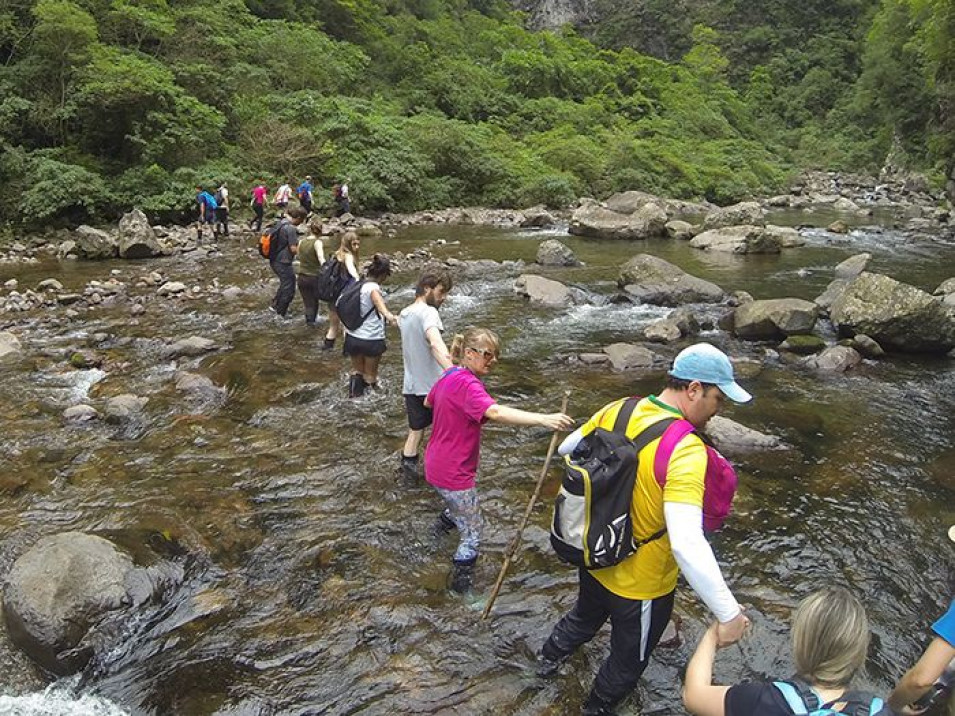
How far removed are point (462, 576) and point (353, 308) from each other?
140 inches

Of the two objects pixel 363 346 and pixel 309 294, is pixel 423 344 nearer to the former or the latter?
pixel 363 346

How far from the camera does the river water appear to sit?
12.4ft

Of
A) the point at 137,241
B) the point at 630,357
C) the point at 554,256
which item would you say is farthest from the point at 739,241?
the point at 137,241

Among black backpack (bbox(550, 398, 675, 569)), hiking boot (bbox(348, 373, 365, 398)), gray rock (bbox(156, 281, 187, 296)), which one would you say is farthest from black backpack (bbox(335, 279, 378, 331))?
gray rock (bbox(156, 281, 187, 296))

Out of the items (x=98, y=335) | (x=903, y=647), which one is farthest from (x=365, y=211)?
(x=903, y=647)

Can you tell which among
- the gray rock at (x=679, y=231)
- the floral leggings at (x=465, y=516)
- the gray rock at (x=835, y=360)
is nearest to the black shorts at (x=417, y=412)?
the floral leggings at (x=465, y=516)

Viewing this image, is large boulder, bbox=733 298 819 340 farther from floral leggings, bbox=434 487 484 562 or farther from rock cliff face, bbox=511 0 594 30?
rock cliff face, bbox=511 0 594 30

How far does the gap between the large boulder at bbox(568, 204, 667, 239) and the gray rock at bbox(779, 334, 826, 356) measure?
1239cm

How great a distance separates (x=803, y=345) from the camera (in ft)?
34.9

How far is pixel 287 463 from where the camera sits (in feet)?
20.8

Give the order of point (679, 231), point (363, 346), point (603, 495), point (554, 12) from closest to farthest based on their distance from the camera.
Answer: point (603, 495), point (363, 346), point (679, 231), point (554, 12)

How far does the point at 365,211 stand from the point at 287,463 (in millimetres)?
20363

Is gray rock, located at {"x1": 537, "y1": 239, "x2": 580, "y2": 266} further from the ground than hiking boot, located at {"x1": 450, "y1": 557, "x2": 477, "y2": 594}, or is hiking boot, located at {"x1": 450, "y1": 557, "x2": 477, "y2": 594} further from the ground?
gray rock, located at {"x1": 537, "y1": 239, "x2": 580, "y2": 266}

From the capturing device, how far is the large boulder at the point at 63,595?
3.82m
